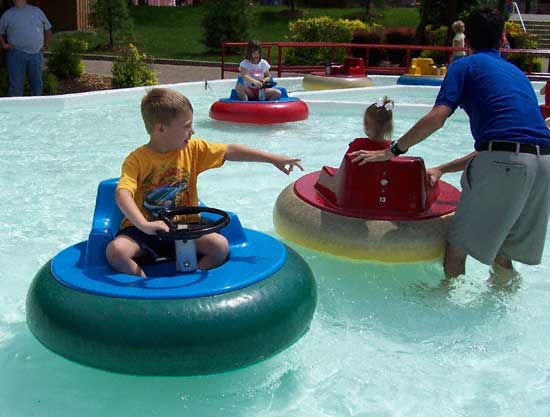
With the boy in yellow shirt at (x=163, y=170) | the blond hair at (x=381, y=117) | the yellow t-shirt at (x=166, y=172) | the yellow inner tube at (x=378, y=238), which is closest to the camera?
the boy in yellow shirt at (x=163, y=170)

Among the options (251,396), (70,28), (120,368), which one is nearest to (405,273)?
(251,396)

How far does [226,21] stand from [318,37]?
4.71 meters

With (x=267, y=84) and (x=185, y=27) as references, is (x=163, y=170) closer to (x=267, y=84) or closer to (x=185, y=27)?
(x=267, y=84)

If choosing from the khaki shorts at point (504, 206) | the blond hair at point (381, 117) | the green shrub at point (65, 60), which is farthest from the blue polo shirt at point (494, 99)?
the green shrub at point (65, 60)

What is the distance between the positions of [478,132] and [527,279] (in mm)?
1143

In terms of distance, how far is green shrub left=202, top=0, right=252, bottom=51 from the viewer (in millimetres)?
24062

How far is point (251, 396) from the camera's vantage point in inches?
117

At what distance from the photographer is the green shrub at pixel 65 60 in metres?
14.1

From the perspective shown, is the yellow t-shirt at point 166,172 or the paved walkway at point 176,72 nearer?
the yellow t-shirt at point 166,172

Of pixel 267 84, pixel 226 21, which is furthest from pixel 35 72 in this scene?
pixel 226 21

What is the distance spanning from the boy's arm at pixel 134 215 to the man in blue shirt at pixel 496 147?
1.46 m

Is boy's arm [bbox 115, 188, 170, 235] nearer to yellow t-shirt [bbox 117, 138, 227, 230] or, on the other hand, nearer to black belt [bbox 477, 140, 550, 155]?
yellow t-shirt [bbox 117, 138, 227, 230]

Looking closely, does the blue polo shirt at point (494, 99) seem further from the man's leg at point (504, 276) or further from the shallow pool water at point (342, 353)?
the shallow pool water at point (342, 353)

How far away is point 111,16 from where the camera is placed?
24.4m
